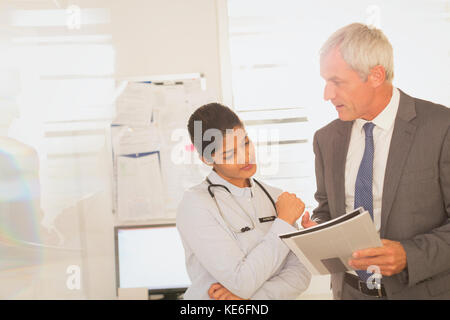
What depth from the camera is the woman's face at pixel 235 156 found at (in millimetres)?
1396

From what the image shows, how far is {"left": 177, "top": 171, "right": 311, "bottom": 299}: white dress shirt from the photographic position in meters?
1.24

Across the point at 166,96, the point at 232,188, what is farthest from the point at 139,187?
the point at 232,188

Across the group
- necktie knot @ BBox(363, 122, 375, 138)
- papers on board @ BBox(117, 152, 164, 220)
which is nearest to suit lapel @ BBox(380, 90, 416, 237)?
necktie knot @ BBox(363, 122, 375, 138)

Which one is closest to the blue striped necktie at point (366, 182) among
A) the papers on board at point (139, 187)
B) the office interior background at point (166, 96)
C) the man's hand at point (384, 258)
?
the man's hand at point (384, 258)

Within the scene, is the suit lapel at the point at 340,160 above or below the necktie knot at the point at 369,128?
below

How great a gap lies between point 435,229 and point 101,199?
77.3 inches

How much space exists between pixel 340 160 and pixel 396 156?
23 centimetres

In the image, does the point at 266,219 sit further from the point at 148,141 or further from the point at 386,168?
the point at 148,141

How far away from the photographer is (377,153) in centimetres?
152

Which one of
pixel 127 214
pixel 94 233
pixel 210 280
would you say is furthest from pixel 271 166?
pixel 210 280

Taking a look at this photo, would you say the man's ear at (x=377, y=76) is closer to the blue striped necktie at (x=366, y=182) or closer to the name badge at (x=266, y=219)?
the blue striped necktie at (x=366, y=182)

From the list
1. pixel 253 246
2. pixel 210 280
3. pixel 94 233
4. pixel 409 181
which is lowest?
pixel 94 233

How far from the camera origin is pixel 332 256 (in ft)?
4.36

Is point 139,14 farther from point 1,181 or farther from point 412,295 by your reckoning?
point 412,295
